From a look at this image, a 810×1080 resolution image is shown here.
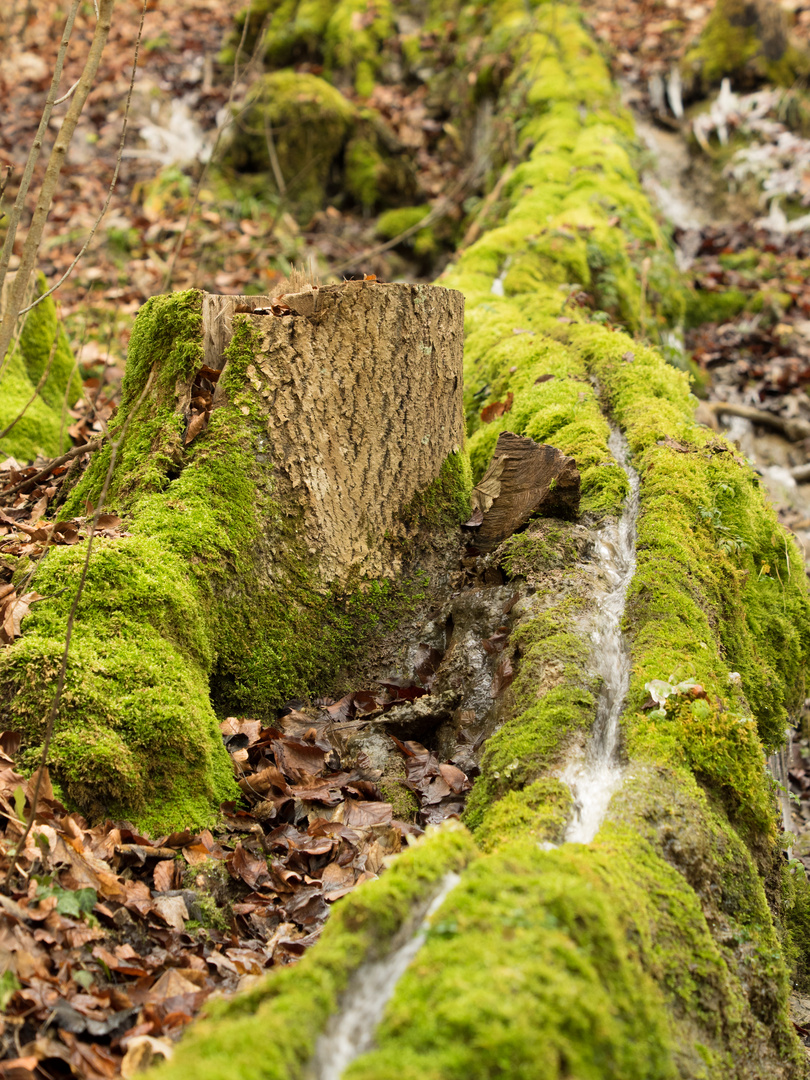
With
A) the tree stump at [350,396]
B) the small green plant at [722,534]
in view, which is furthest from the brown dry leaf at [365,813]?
the small green plant at [722,534]

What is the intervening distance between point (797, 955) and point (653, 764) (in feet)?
4.25

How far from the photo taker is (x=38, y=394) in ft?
18.5

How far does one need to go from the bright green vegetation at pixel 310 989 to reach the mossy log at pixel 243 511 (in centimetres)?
119

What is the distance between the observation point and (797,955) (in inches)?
127

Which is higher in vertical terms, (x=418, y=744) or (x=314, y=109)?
(x=314, y=109)

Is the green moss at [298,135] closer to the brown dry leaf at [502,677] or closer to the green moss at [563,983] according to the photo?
the brown dry leaf at [502,677]

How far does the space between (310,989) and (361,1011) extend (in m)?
0.14

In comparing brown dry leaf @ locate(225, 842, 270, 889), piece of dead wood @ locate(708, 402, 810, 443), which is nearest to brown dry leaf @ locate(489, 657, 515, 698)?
brown dry leaf @ locate(225, 842, 270, 889)

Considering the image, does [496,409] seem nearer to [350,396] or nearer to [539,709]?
→ [350,396]

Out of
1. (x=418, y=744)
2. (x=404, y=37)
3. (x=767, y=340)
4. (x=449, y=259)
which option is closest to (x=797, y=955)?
(x=418, y=744)

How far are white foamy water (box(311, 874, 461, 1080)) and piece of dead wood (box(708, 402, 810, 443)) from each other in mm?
7466

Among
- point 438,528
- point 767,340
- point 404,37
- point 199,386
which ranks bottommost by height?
point 438,528

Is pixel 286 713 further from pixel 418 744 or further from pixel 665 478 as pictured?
pixel 665 478

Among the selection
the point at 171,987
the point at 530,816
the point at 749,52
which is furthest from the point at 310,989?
the point at 749,52
